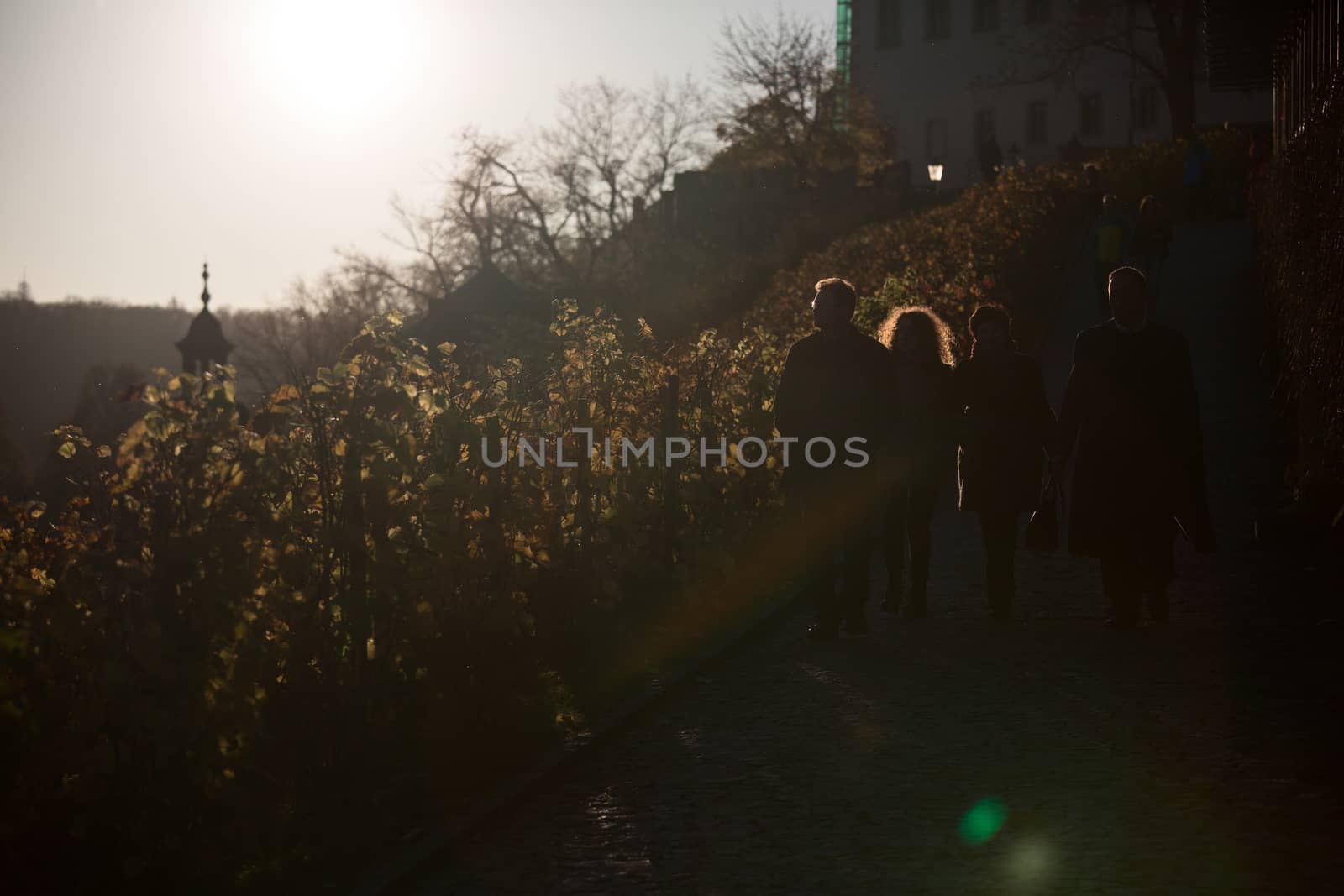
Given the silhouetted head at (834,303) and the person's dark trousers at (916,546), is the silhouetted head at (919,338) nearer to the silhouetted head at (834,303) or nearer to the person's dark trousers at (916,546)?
the person's dark trousers at (916,546)

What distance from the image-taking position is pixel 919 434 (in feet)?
37.5

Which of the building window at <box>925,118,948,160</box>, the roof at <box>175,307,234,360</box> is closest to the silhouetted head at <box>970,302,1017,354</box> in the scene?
the roof at <box>175,307,234,360</box>

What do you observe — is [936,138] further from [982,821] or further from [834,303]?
[982,821]

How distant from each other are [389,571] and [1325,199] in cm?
905

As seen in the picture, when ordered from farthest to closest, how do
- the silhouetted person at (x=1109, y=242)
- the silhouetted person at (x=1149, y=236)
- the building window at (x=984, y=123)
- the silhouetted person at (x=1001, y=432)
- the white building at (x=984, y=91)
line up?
the building window at (x=984, y=123) < the white building at (x=984, y=91) < the silhouetted person at (x=1149, y=236) < the silhouetted person at (x=1109, y=242) < the silhouetted person at (x=1001, y=432)

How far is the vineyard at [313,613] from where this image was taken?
6312mm

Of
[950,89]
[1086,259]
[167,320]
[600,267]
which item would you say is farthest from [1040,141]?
[167,320]

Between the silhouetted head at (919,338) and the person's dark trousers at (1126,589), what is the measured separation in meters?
1.65

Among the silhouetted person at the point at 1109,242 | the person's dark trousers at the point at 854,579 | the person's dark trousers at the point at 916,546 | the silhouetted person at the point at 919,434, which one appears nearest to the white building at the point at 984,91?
the silhouetted person at the point at 1109,242

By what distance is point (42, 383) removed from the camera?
147875 mm

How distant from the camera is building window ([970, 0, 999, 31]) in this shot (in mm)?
75812

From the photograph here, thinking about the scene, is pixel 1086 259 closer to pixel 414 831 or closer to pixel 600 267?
pixel 414 831

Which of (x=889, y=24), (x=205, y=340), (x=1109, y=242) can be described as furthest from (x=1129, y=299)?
(x=889, y=24)

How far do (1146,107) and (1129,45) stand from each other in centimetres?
322
